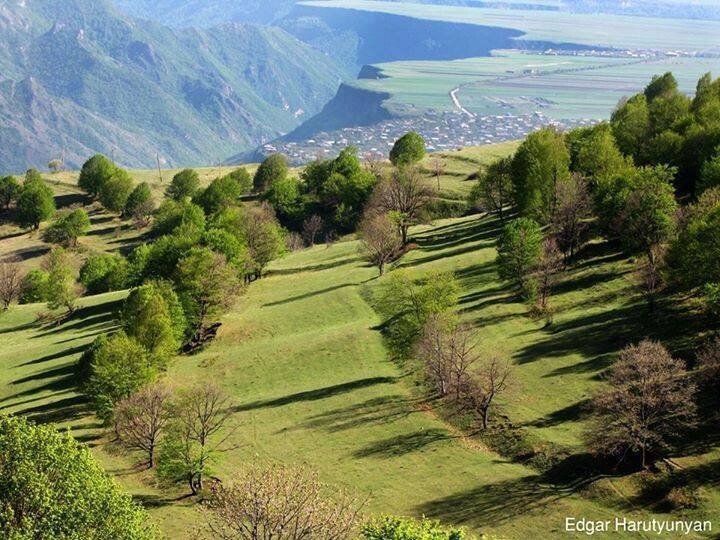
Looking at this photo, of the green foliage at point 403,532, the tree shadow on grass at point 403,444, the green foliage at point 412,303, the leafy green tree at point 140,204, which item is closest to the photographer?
the green foliage at point 403,532

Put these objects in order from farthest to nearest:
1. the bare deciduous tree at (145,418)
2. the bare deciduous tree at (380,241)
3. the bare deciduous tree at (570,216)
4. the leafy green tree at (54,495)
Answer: the bare deciduous tree at (380,241)
the bare deciduous tree at (570,216)
the bare deciduous tree at (145,418)
the leafy green tree at (54,495)

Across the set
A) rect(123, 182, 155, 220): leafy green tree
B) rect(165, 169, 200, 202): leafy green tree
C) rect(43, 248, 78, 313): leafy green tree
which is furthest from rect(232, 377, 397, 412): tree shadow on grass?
rect(165, 169, 200, 202): leafy green tree

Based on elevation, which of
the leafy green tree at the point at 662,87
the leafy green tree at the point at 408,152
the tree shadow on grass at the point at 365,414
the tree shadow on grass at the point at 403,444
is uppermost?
the leafy green tree at the point at 662,87

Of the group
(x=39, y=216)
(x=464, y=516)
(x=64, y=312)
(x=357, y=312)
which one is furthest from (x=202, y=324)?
(x=39, y=216)

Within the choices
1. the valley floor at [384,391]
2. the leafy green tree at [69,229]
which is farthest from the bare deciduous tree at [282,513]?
the leafy green tree at [69,229]

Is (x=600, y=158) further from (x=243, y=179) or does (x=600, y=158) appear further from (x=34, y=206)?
(x=34, y=206)

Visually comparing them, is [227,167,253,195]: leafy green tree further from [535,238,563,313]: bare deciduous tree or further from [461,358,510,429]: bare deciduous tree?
[461,358,510,429]: bare deciduous tree

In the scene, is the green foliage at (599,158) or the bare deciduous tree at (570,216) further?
the green foliage at (599,158)

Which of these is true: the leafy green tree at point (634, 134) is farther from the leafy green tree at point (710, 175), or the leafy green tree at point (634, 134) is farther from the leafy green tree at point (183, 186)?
the leafy green tree at point (183, 186)

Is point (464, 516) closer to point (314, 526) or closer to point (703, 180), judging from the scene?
point (314, 526)
